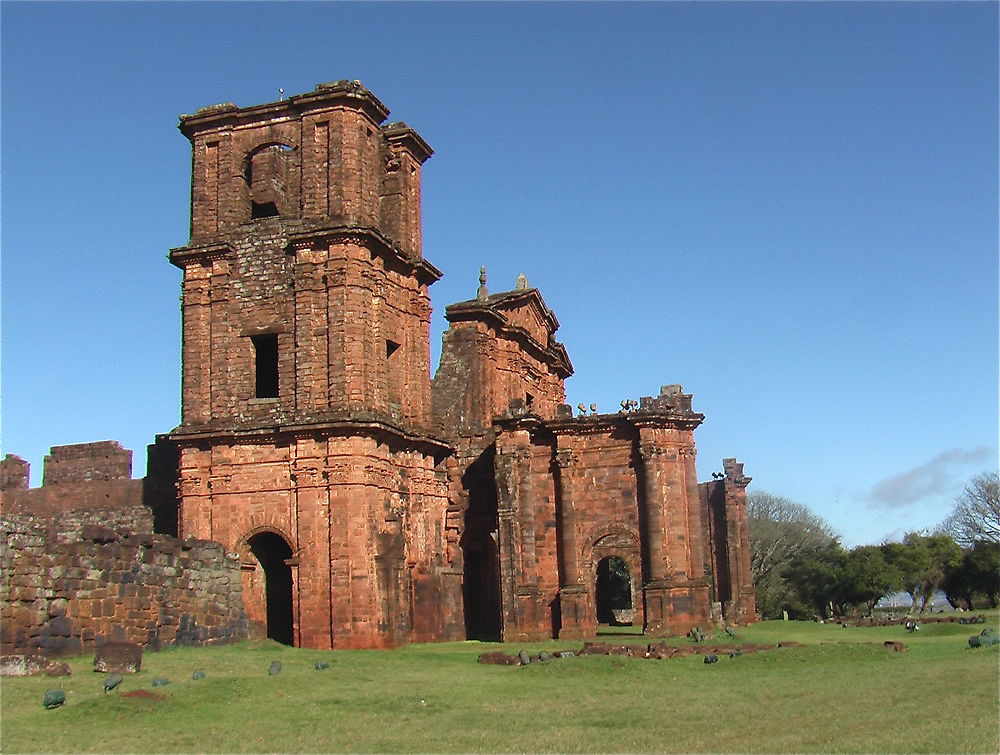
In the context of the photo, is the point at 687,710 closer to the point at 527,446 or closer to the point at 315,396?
the point at 315,396

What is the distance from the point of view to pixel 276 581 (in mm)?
29469

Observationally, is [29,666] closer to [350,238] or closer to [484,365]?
[350,238]

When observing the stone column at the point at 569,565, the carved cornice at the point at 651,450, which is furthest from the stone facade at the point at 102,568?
the carved cornice at the point at 651,450

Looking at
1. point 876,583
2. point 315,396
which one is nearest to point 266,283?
point 315,396

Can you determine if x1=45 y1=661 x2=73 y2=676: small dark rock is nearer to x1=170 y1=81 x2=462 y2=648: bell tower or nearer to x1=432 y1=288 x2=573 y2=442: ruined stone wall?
x1=170 y1=81 x2=462 y2=648: bell tower

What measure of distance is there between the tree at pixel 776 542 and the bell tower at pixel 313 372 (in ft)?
84.8

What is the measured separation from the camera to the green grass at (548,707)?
452 inches

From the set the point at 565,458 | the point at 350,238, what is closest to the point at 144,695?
the point at 350,238

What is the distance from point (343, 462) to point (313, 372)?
2269 mm

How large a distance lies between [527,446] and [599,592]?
10875 mm

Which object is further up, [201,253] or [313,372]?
[201,253]

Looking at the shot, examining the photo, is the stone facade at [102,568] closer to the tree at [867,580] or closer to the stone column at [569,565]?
Result: the stone column at [569,565]

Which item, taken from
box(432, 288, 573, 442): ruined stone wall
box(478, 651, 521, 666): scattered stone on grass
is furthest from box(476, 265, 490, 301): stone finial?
box(478, 651, 521, 666): scattered stone on grass

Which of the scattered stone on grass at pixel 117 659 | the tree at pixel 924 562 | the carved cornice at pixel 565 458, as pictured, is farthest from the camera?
the tree at pixel 924 562
